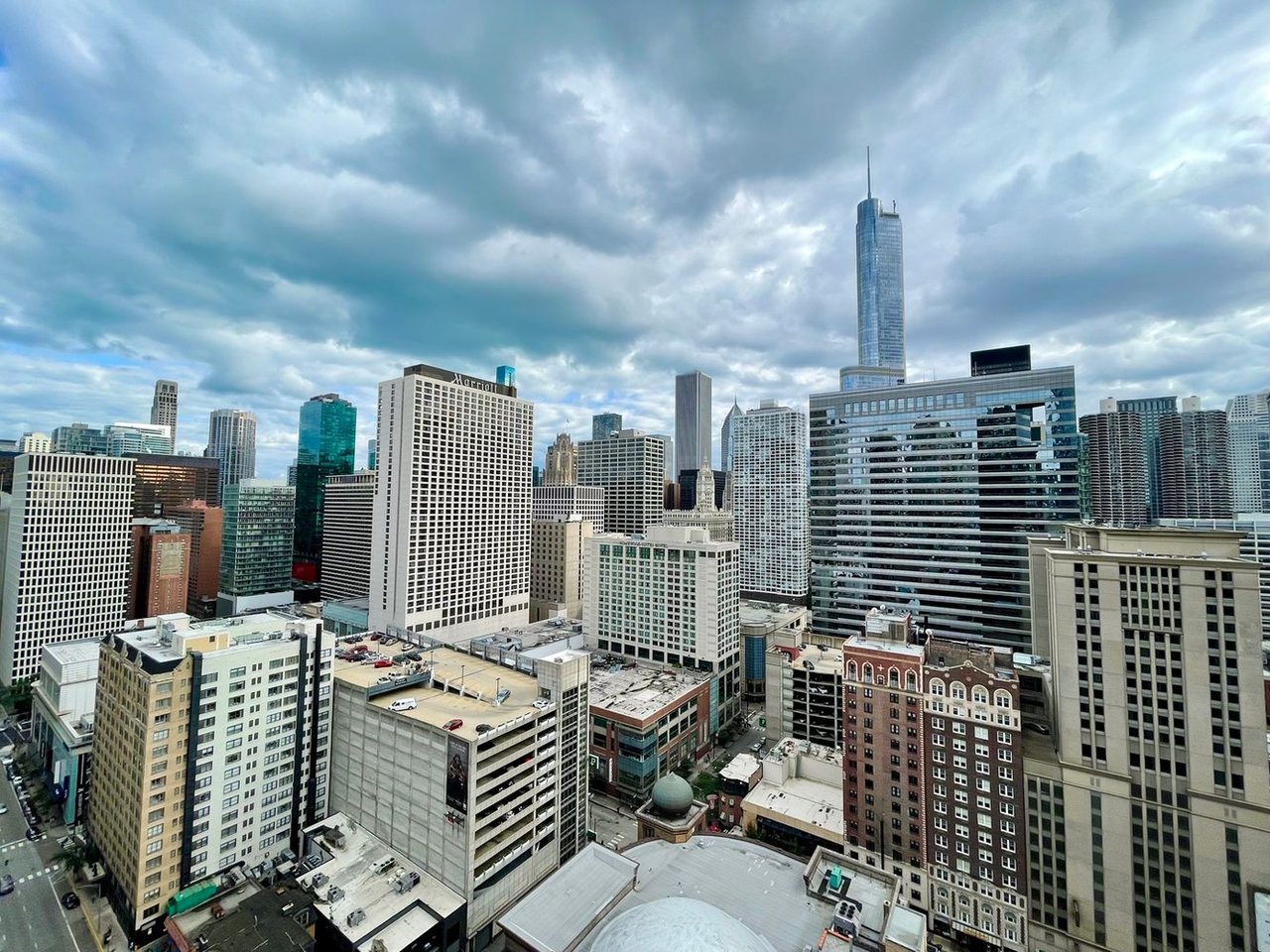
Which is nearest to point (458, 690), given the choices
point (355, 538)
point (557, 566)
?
point (557, 566)

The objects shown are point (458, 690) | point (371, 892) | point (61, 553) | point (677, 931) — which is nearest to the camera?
point (677, 931)

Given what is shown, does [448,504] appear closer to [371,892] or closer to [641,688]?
[641,688]

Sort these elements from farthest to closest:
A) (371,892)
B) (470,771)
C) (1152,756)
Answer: (371,892) < (470,771) < (1152,756)

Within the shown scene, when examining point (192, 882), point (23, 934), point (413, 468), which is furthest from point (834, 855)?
point (413, 468)

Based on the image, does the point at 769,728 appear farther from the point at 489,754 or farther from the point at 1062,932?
the point at 489,754

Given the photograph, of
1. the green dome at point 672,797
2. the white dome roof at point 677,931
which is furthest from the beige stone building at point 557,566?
the white dome roof at point 677,931

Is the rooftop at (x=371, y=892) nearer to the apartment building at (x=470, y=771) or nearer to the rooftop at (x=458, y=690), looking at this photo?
the apartment building at (x=470, y=771)
